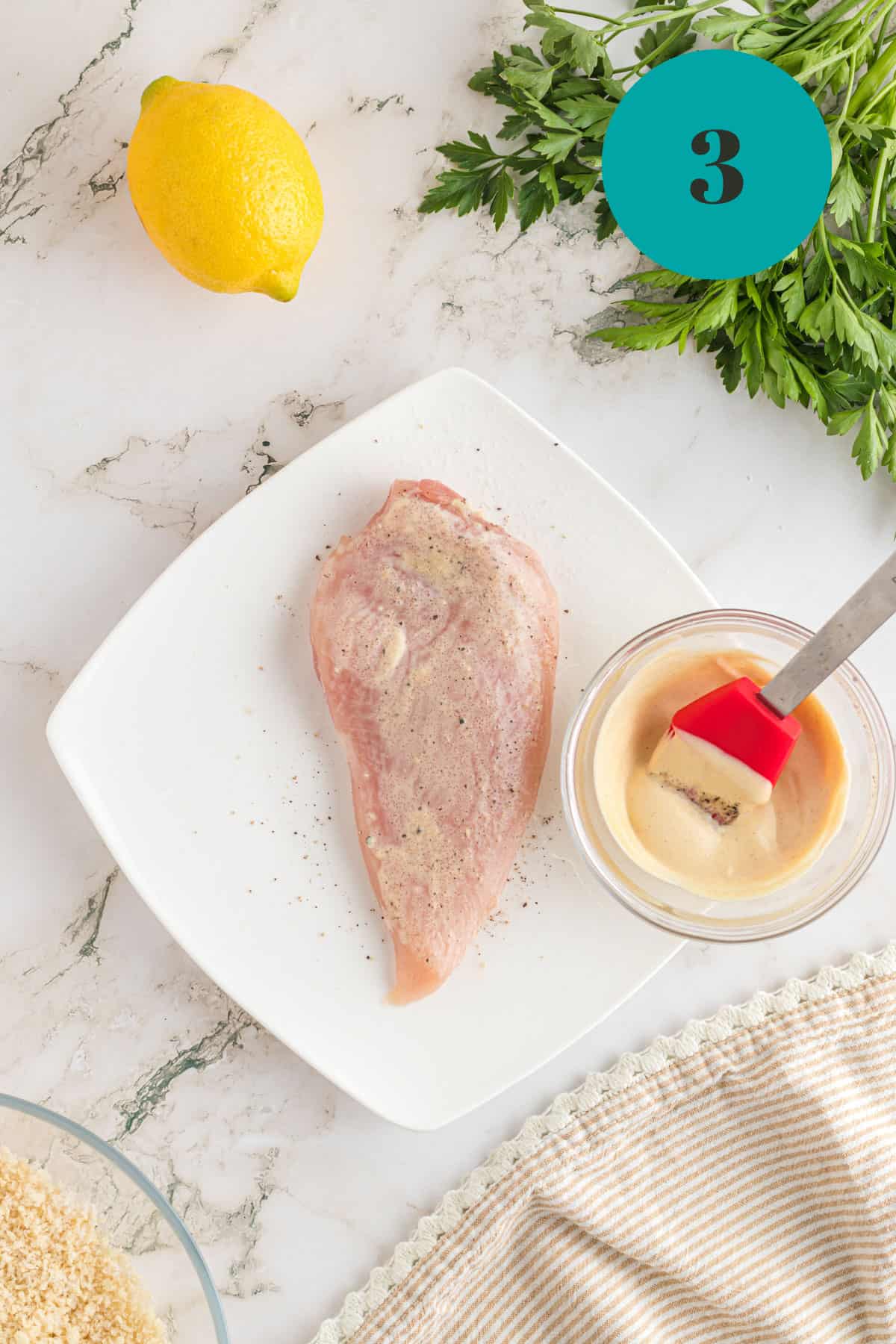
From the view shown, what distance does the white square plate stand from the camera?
1229 mm

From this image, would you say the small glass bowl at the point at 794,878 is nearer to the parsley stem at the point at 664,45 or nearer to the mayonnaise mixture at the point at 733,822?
the mayonnaise mixture at the point at 733,822

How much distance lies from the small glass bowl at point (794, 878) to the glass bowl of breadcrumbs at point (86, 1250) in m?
0.63

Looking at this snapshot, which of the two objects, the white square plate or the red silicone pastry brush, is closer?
the red silicone pastry brush

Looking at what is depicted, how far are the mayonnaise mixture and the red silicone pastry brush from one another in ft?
0.06

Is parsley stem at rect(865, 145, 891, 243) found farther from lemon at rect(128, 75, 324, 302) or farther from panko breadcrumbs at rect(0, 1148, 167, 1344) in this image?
panko breadcrumbs at rect(0, 1148, 167, 1344)

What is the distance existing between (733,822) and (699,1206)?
0.51 m

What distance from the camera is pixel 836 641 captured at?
3.44 ft

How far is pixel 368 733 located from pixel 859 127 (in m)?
0.84

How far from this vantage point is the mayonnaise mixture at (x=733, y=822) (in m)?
1.16

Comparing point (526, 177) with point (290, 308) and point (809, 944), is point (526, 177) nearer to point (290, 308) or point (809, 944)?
point (290, 308)

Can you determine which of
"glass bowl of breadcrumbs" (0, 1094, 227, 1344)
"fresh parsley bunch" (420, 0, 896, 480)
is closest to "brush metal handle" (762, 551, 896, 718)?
"fresh parsley bunch" (420, 0, 896, 480)

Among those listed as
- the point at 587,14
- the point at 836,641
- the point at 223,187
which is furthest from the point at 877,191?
the point at 223,187

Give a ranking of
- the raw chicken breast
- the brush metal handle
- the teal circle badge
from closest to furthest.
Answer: the brush metal handle, the teal circle badge, the raw chicken breast

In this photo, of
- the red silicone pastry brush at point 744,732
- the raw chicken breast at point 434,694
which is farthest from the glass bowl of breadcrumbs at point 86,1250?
the red silicone pastry brush at point 744,732
